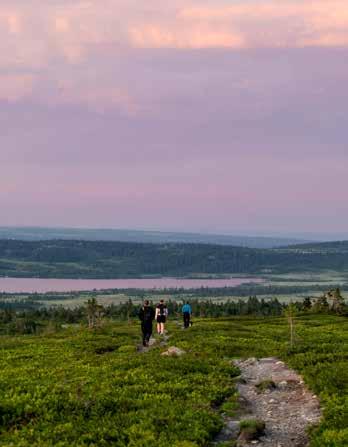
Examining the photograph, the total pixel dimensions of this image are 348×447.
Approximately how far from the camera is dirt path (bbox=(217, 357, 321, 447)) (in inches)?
814

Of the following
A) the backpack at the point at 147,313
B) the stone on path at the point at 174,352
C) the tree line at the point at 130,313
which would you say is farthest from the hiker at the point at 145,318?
the tree line at the point at 130,313

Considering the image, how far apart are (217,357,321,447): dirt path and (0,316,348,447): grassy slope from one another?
59cm

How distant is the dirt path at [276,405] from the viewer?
20672 millimetres

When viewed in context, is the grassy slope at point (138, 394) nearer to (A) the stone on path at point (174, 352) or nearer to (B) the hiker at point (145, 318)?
(A) the stone on path at point (174, 352)

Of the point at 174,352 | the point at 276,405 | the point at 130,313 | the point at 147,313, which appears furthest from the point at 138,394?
the point at 130,313

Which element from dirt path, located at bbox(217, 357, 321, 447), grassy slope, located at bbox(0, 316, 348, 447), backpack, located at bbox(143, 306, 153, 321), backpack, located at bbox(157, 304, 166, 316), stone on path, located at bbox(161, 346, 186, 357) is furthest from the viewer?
backpack, located at bbox(157, 304, 166, 316)

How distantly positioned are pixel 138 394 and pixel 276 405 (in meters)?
6.07

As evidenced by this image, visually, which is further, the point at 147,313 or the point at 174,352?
the point at 147,313

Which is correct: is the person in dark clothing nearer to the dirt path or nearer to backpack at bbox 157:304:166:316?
backpack at bbox 157:304:166:316

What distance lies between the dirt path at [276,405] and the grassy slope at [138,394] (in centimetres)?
59

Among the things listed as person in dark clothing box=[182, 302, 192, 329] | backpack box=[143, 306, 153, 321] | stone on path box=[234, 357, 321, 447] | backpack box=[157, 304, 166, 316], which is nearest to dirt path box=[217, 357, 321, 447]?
stone on path box=[234, 357, 321, 447]

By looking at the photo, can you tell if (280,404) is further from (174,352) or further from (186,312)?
(186,312)

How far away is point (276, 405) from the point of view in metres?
25.5

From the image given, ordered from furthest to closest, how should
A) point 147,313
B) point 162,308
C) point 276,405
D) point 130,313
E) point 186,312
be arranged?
point 130,313 → point 186,312 → point 162,308 → point 147,313 → point 276,405
